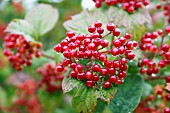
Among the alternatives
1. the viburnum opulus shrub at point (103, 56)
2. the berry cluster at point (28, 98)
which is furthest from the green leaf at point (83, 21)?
the berry cluster at point (28, 98)

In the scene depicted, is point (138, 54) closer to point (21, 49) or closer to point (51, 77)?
point (21, 49)

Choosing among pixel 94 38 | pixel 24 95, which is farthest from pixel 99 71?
pixel 24 95

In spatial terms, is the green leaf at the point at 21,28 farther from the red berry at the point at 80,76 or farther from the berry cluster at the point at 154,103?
the berry cluster at the point at 154,103

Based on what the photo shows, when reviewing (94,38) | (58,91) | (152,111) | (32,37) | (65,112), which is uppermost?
(94,38)

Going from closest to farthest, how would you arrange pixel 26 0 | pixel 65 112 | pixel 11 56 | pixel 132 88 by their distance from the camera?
pixel 132 88, pixel 11 56, pixel 65 112, pixel 26 0

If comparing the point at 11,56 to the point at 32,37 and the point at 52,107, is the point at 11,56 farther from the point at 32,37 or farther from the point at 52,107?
the point at 52,107

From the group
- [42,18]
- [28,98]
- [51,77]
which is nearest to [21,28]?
[42,18]
